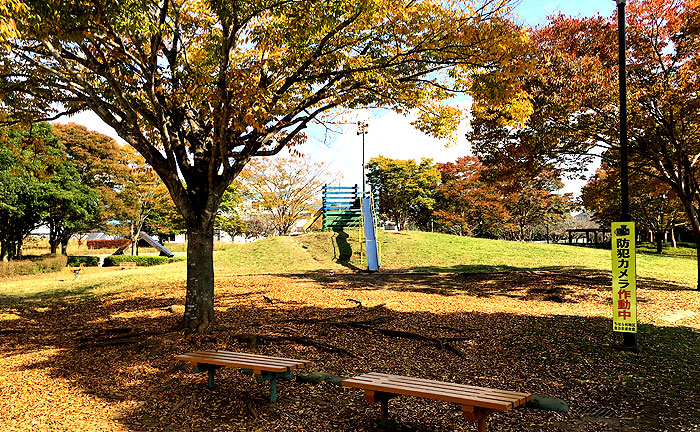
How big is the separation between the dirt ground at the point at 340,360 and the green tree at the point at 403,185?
1013 inches

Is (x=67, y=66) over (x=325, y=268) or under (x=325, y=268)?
over

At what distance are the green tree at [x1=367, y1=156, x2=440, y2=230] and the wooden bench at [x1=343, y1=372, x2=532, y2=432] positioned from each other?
32.0 metres

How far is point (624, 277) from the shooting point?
597 cm

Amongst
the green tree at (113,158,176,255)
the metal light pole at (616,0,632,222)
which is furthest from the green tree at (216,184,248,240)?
the metal light pole at (616,0,632,222)

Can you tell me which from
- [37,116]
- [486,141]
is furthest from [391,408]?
[486,141]

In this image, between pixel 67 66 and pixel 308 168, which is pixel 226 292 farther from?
pixel 308 168

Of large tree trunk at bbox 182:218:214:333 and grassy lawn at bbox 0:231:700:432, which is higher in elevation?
large tree trunk at bbox 182:218:214:333

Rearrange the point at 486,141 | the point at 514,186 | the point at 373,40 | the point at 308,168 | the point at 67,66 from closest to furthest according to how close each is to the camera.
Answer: the point at 67,66 < the point at 373,40 < the point at 486,141 < the point at 514,186 < the point at 308,168

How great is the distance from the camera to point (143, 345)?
6.09 metres

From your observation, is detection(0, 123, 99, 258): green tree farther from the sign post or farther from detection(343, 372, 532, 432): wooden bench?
the sign post

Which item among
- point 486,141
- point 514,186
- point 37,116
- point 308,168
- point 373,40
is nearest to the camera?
point 373,40

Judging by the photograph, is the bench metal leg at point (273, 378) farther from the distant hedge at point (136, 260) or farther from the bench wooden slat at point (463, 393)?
the distant hedge at point (136, 260)

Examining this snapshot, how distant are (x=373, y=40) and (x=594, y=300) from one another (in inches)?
310

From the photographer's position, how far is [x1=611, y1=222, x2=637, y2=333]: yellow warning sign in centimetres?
590
